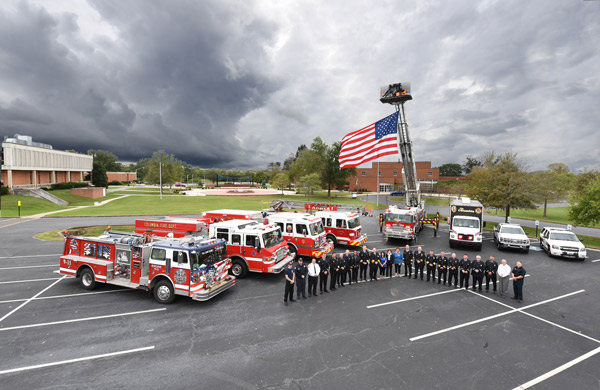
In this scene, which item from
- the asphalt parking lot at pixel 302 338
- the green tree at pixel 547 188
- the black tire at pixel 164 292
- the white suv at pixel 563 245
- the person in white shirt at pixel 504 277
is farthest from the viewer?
the green tree at pixel 547 188

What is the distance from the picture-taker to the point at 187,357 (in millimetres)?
7203

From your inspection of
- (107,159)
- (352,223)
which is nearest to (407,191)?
(352,223)

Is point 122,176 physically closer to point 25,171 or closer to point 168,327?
point 25,171

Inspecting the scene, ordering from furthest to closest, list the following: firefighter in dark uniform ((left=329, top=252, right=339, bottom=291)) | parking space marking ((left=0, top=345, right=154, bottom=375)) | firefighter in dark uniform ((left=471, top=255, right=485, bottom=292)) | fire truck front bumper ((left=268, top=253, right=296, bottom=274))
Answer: fire truck front bumper ((left=268, top=253, right=296, bottom=274)) < firefighter in dark uniform ((left=329, top=252, right=339, bottom=291)) < firefighter in dark uniform ((left=471, top=255, right=485, bottom=292)) < parking space marking ((left=0, top=345, right=154, bottom=375))

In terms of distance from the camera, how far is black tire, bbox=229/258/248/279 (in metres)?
13.2

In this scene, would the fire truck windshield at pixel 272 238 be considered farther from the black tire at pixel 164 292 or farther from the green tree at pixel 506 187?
the green tree at pixel 506 187

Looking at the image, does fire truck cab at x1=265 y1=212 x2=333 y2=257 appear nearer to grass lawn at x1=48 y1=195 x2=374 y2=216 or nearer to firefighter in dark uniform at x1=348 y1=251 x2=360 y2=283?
firefighter in dark uniform at x1=348 y1=251 x2=360 y2=283

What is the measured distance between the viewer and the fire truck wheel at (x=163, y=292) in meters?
10.2

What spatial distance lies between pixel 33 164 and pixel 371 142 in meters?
71.8

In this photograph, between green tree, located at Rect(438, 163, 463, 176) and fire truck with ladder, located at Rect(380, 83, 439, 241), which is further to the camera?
green tree, located at Rect(438, 163, 463, 176)

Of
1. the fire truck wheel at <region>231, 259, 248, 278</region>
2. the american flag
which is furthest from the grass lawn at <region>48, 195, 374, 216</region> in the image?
the fire truck wheel at <region>231, 259, 248, 278</region>

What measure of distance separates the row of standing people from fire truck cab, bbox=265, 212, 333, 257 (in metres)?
2.62

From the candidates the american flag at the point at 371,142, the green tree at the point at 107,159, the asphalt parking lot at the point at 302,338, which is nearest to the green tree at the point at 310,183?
the american flag at the point at 371,142

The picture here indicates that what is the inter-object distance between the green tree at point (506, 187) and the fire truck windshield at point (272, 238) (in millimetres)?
24496
